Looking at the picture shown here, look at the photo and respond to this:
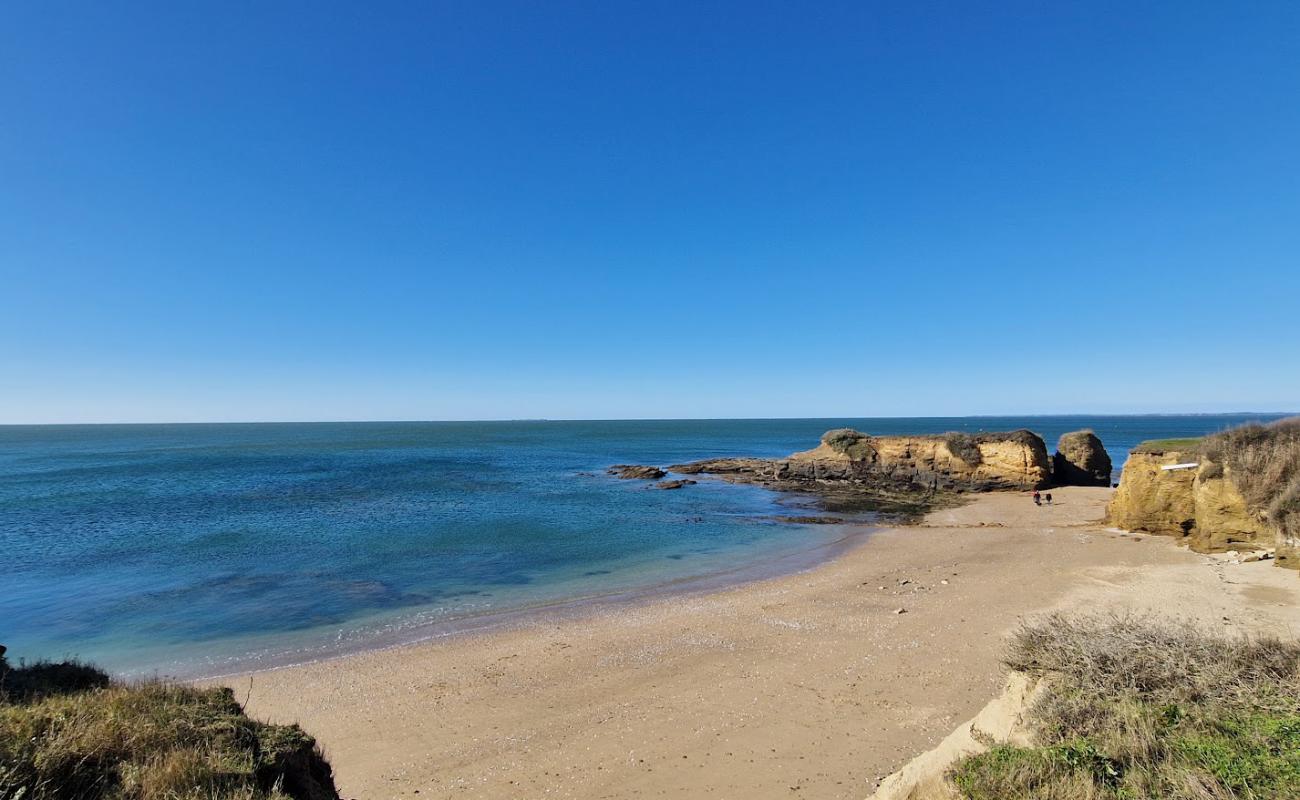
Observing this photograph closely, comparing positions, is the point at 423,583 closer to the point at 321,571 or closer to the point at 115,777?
the point at 321,571

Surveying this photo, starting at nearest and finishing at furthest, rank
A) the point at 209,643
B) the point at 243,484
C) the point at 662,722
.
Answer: the point at 662,722 < the point at 209,643 < the point at 243,484

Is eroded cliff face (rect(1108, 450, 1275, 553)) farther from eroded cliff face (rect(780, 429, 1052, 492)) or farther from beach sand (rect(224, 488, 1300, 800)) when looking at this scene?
eroded cliff face (rect(780, 429, 1052, 492))

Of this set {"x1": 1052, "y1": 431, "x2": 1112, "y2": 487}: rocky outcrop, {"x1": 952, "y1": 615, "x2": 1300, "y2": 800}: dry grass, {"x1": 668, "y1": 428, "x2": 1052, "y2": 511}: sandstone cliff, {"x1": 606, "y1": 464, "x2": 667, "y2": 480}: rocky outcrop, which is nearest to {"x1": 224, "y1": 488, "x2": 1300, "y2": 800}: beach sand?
→ {"x1": 952, "y1": 615, "x2": 1300, "y2": 800}: dry grass

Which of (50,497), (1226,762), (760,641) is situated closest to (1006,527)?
(760,641)

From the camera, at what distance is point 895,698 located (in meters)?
10.4

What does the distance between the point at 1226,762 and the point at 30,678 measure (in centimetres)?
1192

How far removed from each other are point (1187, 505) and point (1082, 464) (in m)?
24.6

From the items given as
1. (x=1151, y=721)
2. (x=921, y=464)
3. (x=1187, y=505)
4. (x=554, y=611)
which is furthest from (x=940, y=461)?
(x=1151, y=721)

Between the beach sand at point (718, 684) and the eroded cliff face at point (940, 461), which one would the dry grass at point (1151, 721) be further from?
the eroded cliff face at point (940, 461)

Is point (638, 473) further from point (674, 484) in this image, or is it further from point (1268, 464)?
point (1268, 464)

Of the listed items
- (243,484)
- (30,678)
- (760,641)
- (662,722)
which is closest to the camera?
(30,678)

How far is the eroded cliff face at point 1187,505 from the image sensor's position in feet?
63.9

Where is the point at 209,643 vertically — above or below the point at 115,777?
below

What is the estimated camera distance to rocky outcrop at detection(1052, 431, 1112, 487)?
4350 cm
